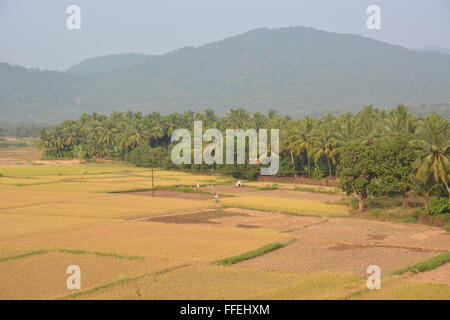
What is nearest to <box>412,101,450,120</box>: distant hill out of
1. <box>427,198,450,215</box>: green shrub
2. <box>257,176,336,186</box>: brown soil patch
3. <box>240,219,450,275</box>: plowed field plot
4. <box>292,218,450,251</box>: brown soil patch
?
<box>257,176,336,186</box>: brown soil patch

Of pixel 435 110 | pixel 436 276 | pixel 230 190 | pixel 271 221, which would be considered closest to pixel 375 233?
pixel 271 221

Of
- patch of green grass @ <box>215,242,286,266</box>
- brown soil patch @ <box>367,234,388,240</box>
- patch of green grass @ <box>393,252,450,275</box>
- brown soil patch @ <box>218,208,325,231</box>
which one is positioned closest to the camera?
patch of green grass @ <box>393,252,450,275</box>

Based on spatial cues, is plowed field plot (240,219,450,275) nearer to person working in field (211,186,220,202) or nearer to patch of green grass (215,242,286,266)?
patch of green grass (215,242,286,266)

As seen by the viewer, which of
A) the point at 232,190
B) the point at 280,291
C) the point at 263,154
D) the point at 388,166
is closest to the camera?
the point at 280,291

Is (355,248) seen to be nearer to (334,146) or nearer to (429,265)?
(429,265)

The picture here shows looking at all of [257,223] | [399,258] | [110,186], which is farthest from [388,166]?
[110,186]
